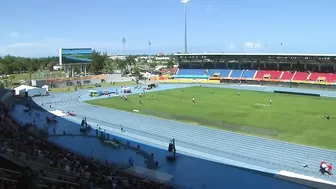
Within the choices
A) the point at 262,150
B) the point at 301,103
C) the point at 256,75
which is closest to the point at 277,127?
the point at 262,150

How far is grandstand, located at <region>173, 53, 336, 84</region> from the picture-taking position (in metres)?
59.9

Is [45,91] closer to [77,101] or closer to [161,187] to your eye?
[77,101]

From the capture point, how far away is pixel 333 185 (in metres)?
15.9

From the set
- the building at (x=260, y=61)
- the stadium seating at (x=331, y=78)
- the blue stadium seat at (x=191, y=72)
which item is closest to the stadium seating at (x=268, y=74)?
the building at (x=260, y=61)

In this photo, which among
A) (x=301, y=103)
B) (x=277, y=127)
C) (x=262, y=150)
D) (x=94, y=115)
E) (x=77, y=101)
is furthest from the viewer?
(x=77, y=101)

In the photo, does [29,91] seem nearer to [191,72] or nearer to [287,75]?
[191,72]

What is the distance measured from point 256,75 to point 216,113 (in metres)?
34.5

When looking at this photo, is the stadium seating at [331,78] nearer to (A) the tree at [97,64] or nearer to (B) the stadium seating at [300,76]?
(B) the stadium seating at [300,76]

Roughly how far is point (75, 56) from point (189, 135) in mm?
43505

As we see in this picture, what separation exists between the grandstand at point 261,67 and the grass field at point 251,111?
16144mm

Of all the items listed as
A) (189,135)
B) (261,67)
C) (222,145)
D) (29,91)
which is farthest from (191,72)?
(222,145)

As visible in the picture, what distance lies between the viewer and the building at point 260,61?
60844mm

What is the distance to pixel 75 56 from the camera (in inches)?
2491

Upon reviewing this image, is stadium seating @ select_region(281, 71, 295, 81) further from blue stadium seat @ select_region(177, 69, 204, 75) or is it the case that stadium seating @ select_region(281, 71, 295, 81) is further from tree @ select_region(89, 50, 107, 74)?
tree @ select_region(89, 50, 107, 74)
